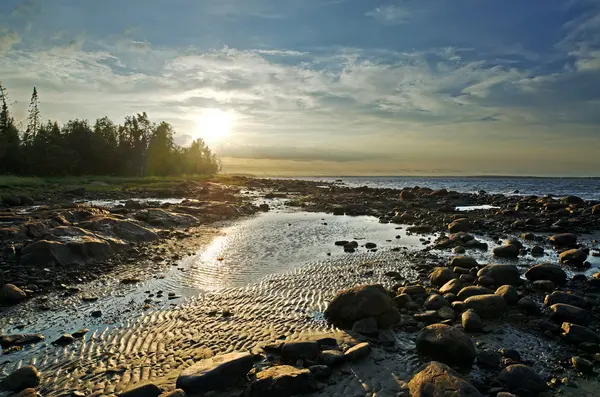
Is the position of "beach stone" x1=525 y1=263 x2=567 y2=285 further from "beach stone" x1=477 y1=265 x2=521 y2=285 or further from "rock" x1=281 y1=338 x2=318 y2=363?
"rock" x1=281 y1=338 x2=318 y2=363

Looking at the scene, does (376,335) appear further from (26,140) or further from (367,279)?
(26,140)

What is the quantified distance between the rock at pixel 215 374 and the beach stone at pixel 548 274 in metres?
11.0

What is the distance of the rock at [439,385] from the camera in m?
5.65

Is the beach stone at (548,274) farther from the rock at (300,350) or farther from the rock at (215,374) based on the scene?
the rock at (215,374)

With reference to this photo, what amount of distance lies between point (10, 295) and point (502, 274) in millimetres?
15571

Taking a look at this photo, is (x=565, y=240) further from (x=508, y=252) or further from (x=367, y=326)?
(x=367, y=326)

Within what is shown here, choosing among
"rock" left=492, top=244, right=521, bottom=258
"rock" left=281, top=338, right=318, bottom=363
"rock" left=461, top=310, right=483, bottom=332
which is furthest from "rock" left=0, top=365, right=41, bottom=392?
"rock" left=492, top=244, right=521, bottom=258

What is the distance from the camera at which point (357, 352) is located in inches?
288

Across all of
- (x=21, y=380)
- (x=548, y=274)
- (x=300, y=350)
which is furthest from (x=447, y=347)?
(x=21, y=380)

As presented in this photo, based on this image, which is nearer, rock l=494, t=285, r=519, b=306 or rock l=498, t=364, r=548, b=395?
rock l=498, t=364, r=548, b=395

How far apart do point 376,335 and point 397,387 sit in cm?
208

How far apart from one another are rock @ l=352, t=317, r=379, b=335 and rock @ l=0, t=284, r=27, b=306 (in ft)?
31.8

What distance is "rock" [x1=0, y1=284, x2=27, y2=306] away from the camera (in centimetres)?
1003

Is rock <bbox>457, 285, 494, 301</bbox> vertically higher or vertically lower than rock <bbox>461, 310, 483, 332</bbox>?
higher
